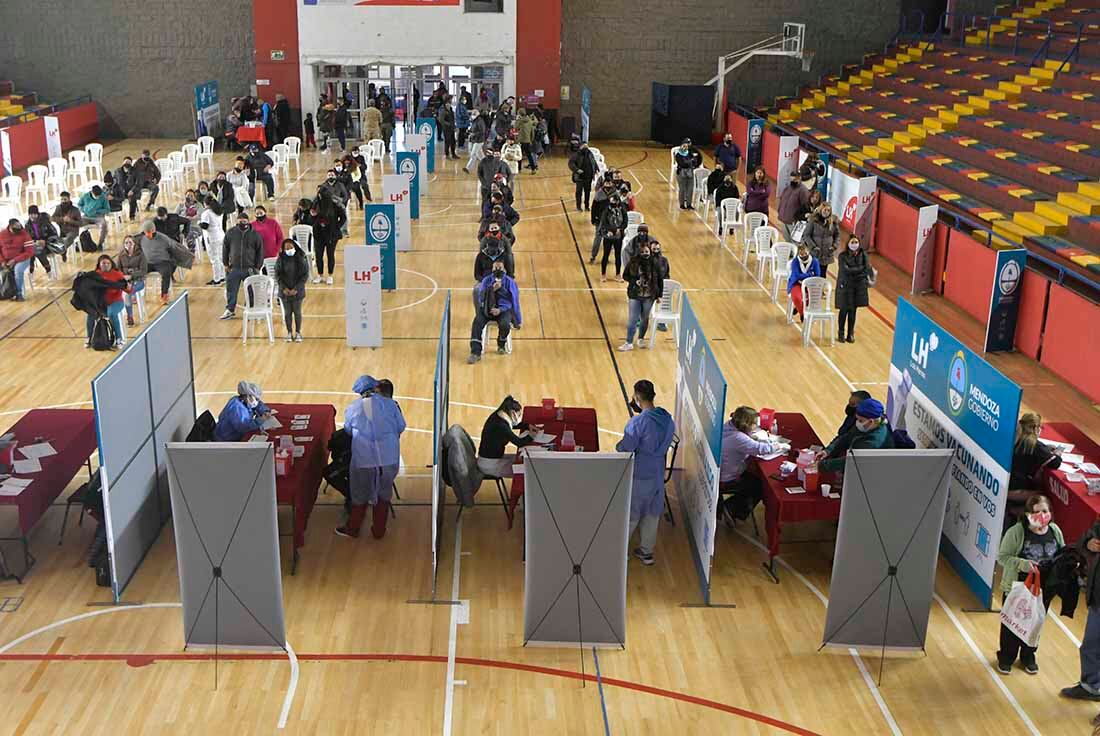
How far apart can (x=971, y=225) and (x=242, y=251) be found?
11.3 metres

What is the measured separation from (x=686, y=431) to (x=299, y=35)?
27518 millimetres

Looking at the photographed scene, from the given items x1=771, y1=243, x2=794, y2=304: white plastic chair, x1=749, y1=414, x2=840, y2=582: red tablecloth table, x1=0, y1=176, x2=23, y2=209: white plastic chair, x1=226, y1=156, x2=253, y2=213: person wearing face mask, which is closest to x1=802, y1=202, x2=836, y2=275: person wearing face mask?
x1=771, y1=243, x2=794, y2=304: white plastic chair

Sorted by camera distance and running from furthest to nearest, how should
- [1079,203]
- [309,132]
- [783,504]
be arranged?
[309,132], [1079,203], [783,504]

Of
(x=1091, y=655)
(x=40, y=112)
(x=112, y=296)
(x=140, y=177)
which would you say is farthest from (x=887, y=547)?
(x=40, y=112)

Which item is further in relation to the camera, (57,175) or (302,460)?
(57,175)

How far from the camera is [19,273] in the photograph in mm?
17891

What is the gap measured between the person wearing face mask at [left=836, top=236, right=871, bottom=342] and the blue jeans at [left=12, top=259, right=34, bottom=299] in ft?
40.0

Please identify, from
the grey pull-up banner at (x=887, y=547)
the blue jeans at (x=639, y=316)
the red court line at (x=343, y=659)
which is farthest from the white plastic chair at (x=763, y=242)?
the red court line at (x=343, y=659)

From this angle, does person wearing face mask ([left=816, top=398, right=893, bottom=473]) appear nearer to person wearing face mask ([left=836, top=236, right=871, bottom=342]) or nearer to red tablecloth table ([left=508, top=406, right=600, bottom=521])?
red tablecloth table ([left=508, top=406, right=600, bottom=521])

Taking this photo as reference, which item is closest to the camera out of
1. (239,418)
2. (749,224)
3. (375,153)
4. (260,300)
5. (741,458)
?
(239,418)

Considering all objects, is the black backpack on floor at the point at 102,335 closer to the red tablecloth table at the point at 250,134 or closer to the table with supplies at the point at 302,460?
the table with supplies at the point at 302,460

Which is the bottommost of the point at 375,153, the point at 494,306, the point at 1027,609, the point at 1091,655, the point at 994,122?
the point at 1091,655

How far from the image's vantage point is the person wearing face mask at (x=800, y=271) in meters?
16.8

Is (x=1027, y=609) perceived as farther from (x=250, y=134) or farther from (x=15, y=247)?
(x=250, y=134)
